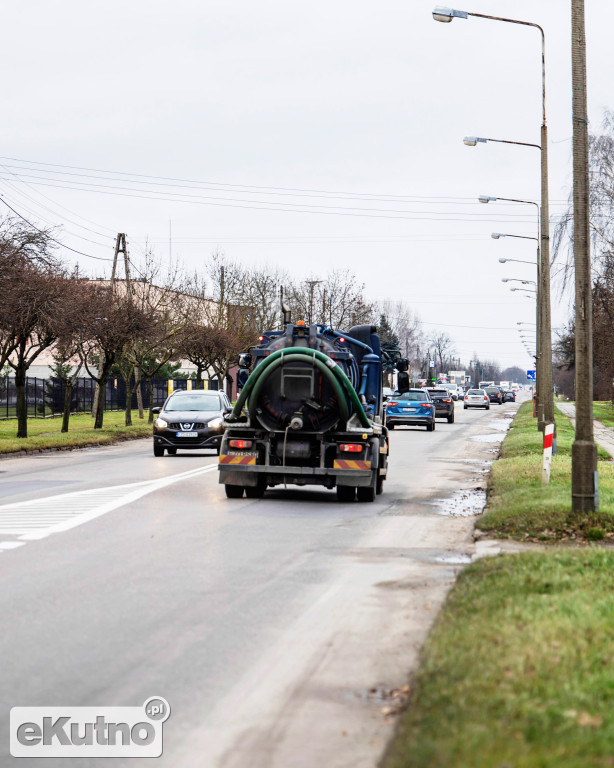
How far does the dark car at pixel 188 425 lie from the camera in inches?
1123

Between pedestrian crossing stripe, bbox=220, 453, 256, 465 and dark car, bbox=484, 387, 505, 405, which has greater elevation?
dark car, bbox=484, 387, 505, 405

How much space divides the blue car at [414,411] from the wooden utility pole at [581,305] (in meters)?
31.9

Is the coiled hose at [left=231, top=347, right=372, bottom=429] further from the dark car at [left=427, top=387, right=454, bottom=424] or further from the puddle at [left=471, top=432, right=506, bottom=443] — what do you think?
the dark car at [left=427, top=387, right=454, bottom=424]

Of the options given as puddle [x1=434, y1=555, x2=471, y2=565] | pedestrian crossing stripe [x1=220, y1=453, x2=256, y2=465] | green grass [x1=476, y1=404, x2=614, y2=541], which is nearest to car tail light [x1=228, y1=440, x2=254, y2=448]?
pedestrian crossing stripe [x1=220, y1=453, x2=256, y2=465]

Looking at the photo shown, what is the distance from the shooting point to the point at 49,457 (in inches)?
1176

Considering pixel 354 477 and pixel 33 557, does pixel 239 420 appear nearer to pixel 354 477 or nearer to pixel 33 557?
pixel 354 477

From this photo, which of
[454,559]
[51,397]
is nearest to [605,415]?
[51,397]

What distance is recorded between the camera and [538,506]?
13.7m

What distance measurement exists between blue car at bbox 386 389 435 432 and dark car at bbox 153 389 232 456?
16.8 metres

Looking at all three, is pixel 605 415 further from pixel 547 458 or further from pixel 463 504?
pixel 463 504

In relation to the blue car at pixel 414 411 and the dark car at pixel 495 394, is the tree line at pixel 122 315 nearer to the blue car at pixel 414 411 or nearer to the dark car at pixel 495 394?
the blue car at pixel 414 411

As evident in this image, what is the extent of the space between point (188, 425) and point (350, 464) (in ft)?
40.7

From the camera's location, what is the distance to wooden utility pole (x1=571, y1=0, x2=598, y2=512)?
42.1 feet

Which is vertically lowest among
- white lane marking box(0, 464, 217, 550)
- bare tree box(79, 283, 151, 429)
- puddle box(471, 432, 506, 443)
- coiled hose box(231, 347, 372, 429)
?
white lane marking box(0, 464, 217, 550)
